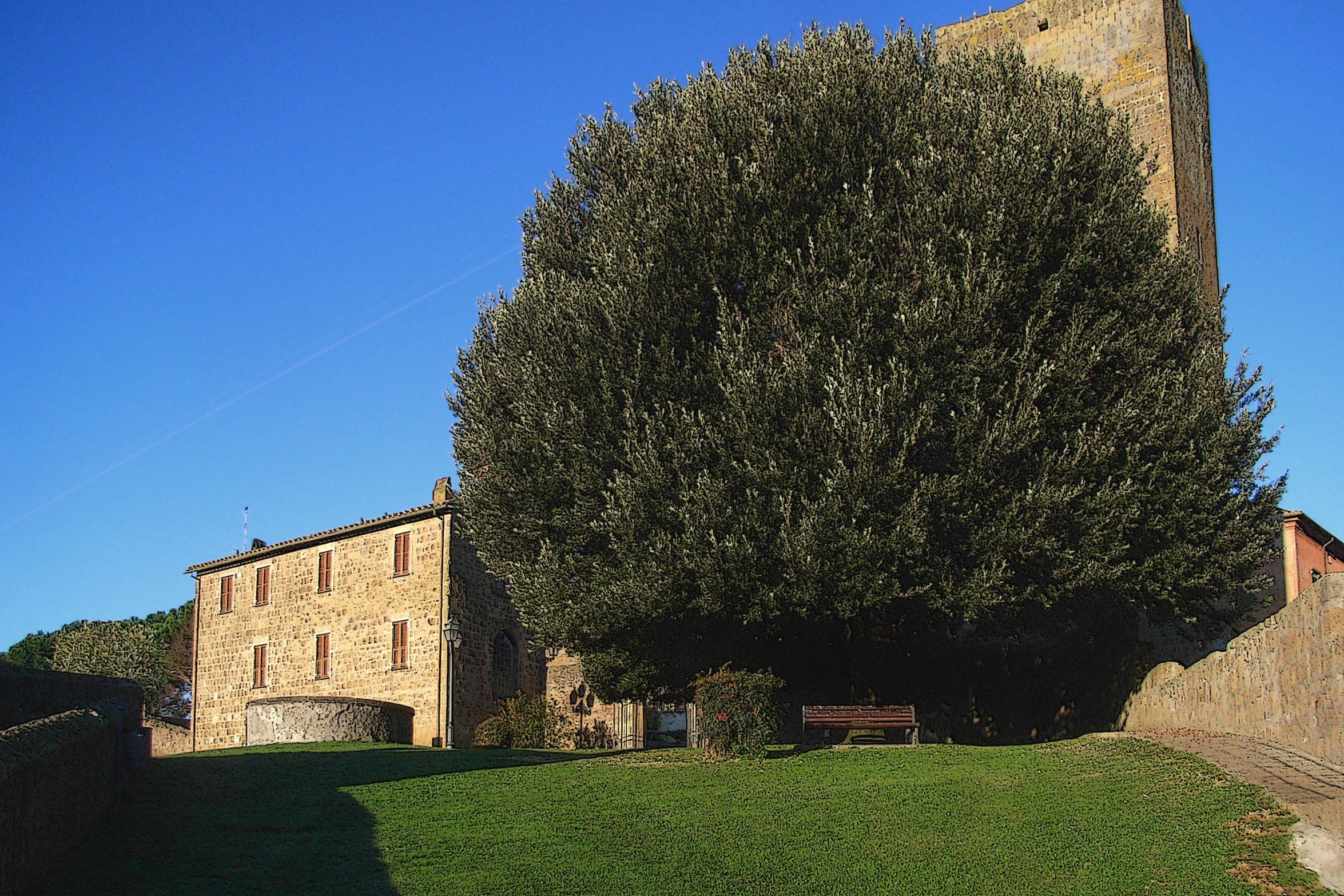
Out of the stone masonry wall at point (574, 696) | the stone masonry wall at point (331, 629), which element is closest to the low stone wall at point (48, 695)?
the stone masonry wall at point (331, 629)

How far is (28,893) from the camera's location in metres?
10.5

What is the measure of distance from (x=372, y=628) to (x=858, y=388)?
1855cm

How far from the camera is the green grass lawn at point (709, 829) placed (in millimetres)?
11508

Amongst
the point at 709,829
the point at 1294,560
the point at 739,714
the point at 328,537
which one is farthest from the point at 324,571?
the point at 1294,560

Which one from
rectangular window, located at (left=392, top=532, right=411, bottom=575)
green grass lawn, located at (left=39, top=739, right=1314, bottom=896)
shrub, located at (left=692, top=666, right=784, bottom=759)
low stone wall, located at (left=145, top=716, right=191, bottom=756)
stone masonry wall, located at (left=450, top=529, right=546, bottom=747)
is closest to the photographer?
green grass lawn, located at (left=39, top=739, right=1314, bottom=896)

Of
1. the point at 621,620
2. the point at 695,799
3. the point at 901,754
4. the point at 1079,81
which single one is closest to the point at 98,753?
the point at 695,799

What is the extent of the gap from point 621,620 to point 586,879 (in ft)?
26.7

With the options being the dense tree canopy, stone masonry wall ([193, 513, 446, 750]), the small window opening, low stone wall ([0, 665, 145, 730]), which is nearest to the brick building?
the small window opening

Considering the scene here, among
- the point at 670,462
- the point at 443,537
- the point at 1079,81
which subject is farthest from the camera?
the point at 443,537

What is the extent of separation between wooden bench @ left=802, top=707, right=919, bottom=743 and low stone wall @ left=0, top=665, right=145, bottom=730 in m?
10.1

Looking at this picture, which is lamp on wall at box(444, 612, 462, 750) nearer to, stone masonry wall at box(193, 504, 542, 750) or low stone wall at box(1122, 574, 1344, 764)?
stone masonry wall at box(193, 504, 542, 750)

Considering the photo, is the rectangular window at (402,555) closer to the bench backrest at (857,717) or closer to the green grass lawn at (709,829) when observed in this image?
the green grass lawn at (709,829)

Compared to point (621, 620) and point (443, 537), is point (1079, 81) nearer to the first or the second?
point (621, 620)

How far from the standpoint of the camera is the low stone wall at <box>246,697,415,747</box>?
2432cm
